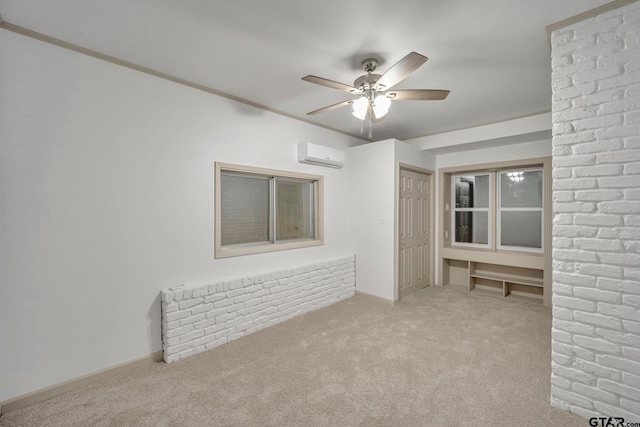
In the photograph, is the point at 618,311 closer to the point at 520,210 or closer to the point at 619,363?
the point at 619,363

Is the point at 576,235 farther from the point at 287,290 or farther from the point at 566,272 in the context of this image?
the point at 287,290

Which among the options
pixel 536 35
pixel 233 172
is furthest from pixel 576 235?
pixel 233 172

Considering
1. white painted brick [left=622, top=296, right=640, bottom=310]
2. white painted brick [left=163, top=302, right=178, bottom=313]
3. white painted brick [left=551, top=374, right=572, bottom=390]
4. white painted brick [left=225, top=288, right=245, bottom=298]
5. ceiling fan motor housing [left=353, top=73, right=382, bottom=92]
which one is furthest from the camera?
white painted brick [left=225, top=288, right=245, bottom=298]

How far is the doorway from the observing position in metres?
4.11

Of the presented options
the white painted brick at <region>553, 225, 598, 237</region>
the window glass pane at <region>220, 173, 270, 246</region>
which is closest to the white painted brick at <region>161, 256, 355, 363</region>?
the window glass pane at <region>220, 173, 270, 246</region>

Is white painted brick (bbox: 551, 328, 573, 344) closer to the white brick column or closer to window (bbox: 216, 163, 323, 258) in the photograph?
the white brick column

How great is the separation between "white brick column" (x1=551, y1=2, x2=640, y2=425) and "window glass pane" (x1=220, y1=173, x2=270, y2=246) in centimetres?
272

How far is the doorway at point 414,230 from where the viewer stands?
13.5 ft

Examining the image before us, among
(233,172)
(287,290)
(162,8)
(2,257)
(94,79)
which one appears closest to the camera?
(162,8)

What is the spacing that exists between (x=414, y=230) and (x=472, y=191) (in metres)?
1.35

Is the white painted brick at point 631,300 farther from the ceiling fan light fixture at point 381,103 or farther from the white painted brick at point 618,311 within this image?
the ceiling fan light fixture at point 381,103

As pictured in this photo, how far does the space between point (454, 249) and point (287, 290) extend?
286 cm

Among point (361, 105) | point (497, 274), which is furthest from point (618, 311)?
point (497, 274)

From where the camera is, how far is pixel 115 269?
2.28 m
